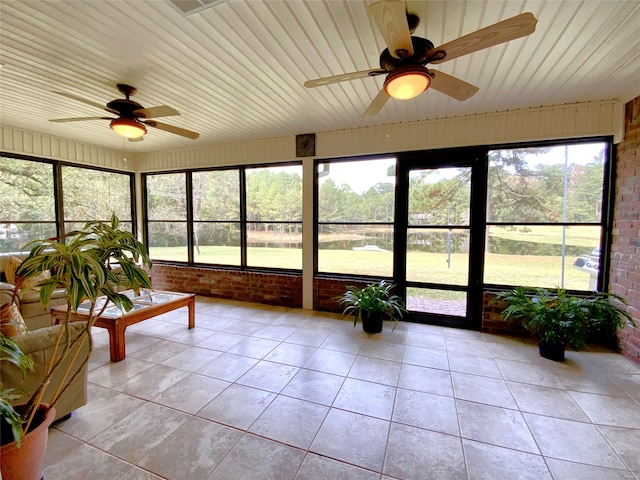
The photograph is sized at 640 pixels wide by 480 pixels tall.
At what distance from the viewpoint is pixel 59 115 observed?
3.58 meters

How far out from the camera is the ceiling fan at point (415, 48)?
140cm

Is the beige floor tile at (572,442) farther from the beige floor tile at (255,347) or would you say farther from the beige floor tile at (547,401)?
the beige floor tile at (255,347)

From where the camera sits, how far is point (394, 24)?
4.82 feet

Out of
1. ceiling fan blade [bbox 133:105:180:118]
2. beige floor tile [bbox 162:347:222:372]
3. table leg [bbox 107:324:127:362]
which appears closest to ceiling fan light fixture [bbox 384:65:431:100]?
ceiling fan blade [bbox 133:105:180:118]

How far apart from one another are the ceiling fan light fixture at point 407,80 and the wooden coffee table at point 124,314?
2782 millimetres

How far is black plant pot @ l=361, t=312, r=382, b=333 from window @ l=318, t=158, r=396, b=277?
2.80ft

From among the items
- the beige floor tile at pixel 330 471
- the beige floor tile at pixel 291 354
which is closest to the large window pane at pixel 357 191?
the beige floor tile at pixel 291 354

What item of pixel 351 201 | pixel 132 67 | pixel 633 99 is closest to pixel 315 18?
pixel 132 67

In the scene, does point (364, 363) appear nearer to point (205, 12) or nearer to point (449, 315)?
point (449, 315)

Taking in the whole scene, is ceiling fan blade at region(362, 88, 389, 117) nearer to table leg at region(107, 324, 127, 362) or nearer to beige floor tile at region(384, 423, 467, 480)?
beige floor tile at region(384, 423, 467, 480)

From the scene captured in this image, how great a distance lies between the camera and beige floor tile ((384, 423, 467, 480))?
158 centimetres

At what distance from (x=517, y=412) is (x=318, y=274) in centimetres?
299

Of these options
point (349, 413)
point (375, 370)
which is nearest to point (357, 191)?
point (375, 370)

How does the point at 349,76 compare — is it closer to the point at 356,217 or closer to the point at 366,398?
the point at 366,398
